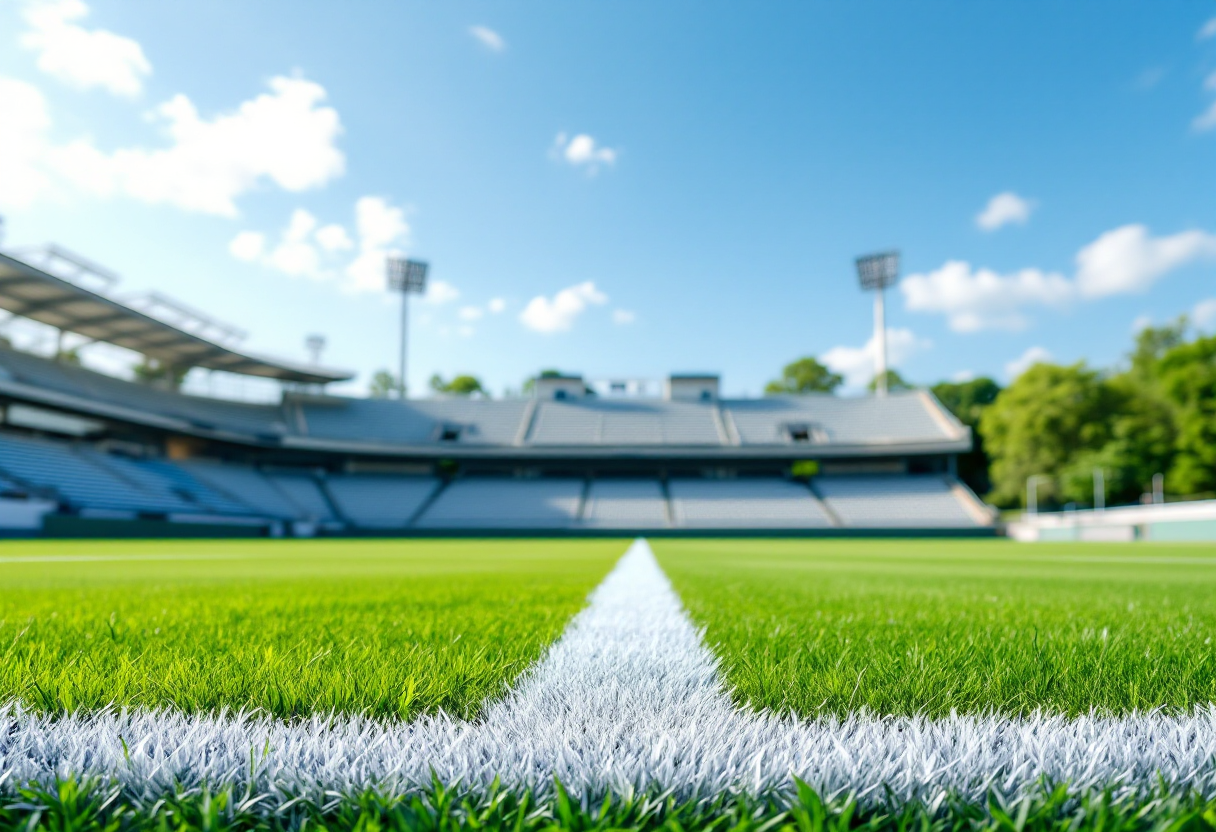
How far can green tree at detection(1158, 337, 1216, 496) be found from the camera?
106 feet

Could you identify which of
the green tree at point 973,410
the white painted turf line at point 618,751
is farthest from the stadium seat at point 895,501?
the white painted turf line at point 618,751

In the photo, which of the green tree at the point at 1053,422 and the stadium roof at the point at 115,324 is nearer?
the stadium roof at the point at 115,324

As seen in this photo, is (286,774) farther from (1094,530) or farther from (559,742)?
(1094,530)

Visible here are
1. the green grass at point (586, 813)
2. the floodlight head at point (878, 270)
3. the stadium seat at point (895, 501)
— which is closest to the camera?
the green grass at point (586, 813)

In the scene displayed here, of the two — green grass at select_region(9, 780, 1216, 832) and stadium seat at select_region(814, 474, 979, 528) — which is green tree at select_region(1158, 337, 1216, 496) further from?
green grass at select_region(9, 780, 1216, 832)

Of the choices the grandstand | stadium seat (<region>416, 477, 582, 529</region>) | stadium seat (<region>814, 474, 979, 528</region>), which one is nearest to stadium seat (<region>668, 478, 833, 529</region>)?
the grandstand

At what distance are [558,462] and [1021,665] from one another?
33971mm

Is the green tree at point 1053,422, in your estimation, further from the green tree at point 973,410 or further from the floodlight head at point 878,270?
the floodlight head at point 878,270

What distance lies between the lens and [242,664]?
1.24 m

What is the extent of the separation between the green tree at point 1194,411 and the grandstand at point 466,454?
1239cm

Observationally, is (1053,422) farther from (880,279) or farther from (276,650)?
(276,650)

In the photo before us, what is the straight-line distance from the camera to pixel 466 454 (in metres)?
33.5

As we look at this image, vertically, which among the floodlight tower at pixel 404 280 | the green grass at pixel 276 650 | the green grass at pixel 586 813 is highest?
the floodlight tower at pixel 404 280

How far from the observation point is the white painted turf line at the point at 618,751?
2.17 ft
